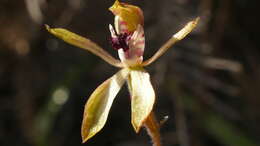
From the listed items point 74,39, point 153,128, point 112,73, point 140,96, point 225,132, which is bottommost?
point 225,132

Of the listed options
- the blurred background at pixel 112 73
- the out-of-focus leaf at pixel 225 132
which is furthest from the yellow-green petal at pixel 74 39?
the out-of-focus leaf at pixel 225 132

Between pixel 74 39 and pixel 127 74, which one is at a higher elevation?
pixel 74 39

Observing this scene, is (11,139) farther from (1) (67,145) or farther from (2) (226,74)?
(2) (226,74)

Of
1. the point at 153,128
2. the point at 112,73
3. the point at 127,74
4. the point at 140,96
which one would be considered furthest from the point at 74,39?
the point at 112,73

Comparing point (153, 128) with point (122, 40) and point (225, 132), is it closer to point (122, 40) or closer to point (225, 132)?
point (122, 40)

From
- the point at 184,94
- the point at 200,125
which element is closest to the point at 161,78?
the point at 184,94

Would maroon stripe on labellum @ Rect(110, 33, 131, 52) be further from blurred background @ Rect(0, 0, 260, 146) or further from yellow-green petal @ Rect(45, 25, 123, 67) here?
blurred background @ Rect(0, 0, 260, 146)

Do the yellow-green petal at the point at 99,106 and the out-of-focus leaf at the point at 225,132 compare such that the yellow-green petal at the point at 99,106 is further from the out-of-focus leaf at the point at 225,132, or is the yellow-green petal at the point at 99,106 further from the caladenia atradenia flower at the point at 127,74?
the out-of-focus leaf at the point at 225,132
